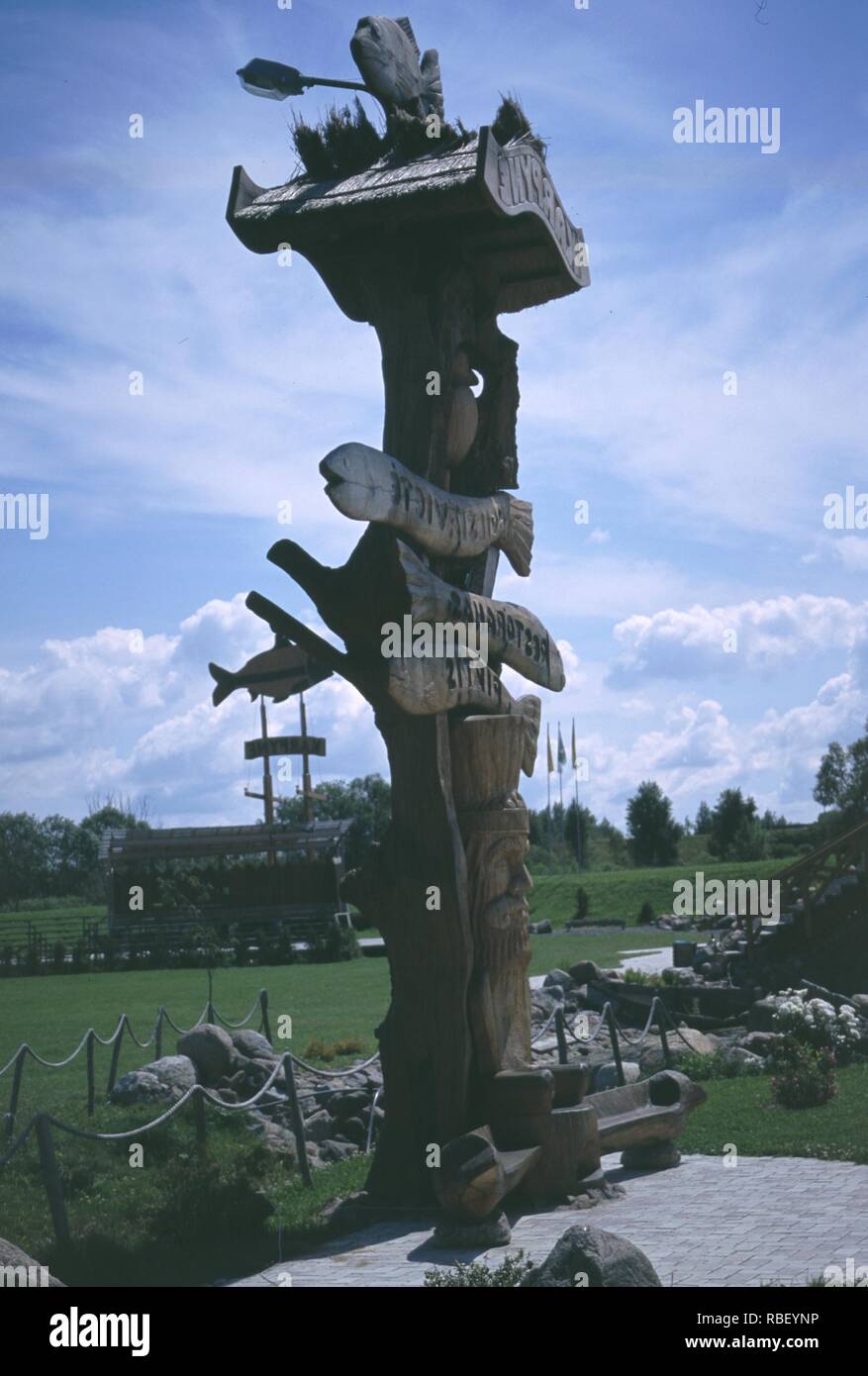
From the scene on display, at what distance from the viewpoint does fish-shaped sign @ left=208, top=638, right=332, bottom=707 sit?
37.9m

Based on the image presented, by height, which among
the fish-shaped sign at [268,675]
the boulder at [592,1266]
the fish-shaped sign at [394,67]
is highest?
the fish-shaped sign at [394,67]

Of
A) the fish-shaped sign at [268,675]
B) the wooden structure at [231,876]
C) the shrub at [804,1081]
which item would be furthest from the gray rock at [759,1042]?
the fish-shaped sign at [268,675]

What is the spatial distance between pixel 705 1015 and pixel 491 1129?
10937 millimetres

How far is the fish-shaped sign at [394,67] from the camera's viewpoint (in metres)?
9.61

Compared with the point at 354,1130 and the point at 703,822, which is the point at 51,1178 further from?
the point at 703,822

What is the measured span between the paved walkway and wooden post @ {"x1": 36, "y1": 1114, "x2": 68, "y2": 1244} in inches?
44.6

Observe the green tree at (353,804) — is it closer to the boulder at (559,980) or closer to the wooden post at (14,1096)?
the boulder at (559,980)

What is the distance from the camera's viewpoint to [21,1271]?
616cm

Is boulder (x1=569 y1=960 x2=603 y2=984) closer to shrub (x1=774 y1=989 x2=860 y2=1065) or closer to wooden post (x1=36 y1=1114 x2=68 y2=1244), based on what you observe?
shrub (x1=774 y1=989 x2=860 y2=1065)

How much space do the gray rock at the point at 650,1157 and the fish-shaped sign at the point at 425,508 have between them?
446 cm

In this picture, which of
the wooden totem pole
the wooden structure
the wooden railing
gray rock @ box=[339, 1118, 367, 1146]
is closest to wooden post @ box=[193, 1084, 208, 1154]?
the wooden totem pole

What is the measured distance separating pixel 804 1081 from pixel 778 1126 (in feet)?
3.16

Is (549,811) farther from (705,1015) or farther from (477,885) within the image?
(477,885)
